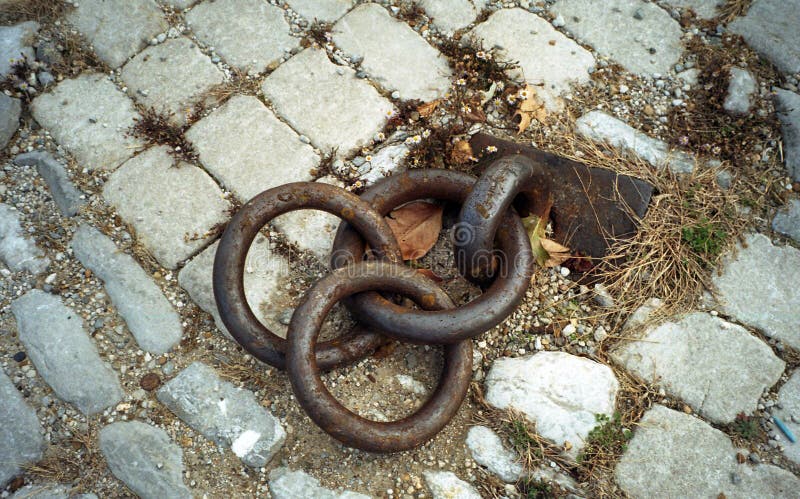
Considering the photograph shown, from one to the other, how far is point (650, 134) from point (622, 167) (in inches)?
14.1

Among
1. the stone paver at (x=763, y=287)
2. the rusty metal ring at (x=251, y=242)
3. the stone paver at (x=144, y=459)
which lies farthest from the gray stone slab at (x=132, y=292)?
the stone paver at (x=763, y=287)

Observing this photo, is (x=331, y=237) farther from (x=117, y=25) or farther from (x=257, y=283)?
(x=117, y=25)

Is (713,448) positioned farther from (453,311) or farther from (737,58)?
(737,58)

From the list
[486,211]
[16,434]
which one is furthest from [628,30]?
[16,434]

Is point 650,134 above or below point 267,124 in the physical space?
above

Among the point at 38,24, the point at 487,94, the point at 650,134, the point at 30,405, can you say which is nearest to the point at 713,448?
the point at 650,134

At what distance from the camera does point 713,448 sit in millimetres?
2594

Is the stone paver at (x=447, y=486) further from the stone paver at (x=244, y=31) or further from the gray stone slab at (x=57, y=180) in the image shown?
the stone paver at (x=244, y=31)

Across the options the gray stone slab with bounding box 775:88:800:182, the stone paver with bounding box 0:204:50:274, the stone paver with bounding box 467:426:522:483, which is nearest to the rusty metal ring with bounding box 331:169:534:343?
the stone paver with bounding box 467:426:522:483

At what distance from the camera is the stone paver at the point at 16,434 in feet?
8.21

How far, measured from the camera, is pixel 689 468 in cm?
255

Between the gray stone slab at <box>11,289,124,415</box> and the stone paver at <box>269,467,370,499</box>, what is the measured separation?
85cm

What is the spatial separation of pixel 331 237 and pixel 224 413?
1.00m

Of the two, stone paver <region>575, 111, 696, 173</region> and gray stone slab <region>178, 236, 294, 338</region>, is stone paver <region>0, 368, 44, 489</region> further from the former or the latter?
stone paver <region>575, 111, 696, 173</region>
